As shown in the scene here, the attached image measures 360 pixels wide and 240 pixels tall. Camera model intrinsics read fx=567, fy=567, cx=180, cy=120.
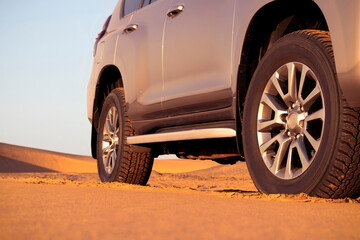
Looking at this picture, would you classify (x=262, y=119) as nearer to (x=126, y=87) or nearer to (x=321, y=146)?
(x=321, y=146)

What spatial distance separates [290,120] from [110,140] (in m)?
3.01

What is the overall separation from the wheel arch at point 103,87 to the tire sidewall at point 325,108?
267 cm

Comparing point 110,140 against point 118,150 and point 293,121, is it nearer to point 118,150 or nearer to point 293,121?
point 118,150

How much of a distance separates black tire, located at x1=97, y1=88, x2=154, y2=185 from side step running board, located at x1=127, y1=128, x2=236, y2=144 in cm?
26

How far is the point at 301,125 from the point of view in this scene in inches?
146

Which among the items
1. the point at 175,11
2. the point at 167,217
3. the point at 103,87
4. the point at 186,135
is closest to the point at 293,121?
the point at 186,135

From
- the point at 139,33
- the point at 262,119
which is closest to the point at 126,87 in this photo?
the point at 139,33

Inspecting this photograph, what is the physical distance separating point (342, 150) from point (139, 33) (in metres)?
2.93

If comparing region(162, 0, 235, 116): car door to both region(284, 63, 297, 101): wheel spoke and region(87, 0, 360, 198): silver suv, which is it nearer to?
region(87, 0, 360, 198): silver suv

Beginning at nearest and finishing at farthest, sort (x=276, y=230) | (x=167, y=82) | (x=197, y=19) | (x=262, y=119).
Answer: (x=276, y=230)
(x=262, y=119)
(x=197, y=19)
(x=167, y=82)

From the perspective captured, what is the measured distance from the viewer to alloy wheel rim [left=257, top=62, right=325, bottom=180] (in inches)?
142

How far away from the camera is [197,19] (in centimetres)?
463

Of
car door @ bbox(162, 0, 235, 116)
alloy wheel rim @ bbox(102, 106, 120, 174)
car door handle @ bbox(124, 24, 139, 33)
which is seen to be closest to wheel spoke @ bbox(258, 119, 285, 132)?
car door @ bbox(162, 0, 235, 116)

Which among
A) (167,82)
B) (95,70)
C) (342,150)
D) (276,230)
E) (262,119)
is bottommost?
(276,230)
